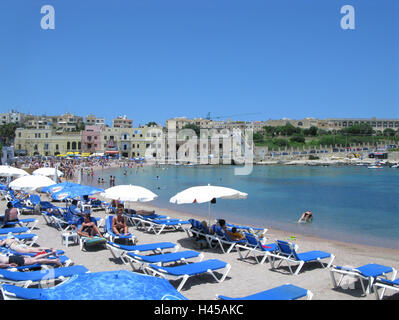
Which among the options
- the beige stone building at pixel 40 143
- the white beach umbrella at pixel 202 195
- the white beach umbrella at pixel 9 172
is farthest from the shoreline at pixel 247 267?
the beige stone building at pixel 40 143

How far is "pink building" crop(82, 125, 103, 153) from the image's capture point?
257 ft

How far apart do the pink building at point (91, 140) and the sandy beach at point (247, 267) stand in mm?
70504

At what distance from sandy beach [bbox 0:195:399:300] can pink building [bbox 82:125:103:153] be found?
70504 millimetres

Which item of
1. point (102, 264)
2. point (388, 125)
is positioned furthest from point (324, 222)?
point (388, 125)

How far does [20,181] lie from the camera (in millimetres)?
13367

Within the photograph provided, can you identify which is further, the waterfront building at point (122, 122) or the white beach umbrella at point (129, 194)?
the waterfront building at point (122, 122)

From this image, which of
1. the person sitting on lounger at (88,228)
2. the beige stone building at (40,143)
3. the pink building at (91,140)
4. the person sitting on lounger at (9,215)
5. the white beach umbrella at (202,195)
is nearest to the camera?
the white beach umbrella at (202,195)

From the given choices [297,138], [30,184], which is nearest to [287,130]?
[297,138]

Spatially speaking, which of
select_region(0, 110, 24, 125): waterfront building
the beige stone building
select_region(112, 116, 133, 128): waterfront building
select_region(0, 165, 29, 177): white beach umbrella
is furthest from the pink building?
select_region(0, 165, 29, 177): white beach umbrella

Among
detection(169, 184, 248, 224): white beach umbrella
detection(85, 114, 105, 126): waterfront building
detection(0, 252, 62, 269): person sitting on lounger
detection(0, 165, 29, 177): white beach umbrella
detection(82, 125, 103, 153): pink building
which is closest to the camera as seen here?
detection(0, 252, 62, 269): person sitting on lounger

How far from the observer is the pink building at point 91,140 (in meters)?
78.4

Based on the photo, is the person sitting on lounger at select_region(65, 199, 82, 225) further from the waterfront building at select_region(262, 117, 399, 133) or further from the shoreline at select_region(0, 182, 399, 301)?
the waterfront building at select_region(262, 117, 399, 133)

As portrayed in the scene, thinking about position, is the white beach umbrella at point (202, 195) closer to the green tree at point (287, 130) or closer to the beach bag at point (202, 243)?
the beach bag at point (202, 243)
